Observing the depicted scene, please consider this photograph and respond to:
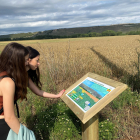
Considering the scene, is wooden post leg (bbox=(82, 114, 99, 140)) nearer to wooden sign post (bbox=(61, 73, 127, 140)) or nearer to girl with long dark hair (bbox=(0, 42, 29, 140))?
wooden sign post (bbox=(61, 73, 127, 140))

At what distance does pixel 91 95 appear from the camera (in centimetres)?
188

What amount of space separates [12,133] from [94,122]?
3.30ft

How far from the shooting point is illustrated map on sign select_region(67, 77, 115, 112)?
1752 mm

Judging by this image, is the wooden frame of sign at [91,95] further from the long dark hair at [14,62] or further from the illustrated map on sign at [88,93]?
the long dark hair at [14,62]

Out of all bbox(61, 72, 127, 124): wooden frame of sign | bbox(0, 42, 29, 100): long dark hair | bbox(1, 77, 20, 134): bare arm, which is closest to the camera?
bbox(1, 77, 20, 134): bare arm

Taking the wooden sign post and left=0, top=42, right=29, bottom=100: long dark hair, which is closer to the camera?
left=0, top=42, right=29, bottom=100: long dark hair

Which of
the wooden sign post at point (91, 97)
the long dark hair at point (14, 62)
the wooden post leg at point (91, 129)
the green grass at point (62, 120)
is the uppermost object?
the long dark hair at point (14, 62)

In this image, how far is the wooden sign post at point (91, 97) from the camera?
1604 millimetres

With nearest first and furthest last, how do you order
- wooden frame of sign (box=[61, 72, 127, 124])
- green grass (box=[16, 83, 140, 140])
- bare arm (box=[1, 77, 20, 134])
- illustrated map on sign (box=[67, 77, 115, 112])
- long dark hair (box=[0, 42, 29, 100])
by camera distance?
bare arm (box=[1, 77, 20, 134]) → long dark hair (box=[0, 42, 29, 100]) → wooden frame of sign (box=[61, 72, 127, 124]) → illustrated map on sign (box=[67, 77, 115, 112]) → green grass (box=[16, 83, 140, 140])

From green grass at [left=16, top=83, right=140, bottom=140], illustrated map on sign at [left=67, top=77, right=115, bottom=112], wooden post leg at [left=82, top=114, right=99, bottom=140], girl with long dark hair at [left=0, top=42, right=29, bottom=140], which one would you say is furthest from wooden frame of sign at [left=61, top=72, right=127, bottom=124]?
green grass at [left=16, top=83, right=140, bottom=140]

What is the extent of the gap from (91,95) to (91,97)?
0.04 m

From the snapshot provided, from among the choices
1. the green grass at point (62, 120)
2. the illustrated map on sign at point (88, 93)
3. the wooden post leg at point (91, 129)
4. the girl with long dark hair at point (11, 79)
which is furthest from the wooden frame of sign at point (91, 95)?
the green grass at point (62, 120)

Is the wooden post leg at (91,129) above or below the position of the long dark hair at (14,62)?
below

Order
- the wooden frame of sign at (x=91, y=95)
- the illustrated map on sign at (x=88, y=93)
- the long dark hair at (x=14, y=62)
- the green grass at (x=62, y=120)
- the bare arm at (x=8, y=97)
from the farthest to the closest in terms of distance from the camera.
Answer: the green grass at (x=62, y=120)
the illustrated map on sign at (x=88, y=93)
the wooden frame of sign at (x=91, y=95)
the long dark hair at (x=14, y=62)
the bare arm at (x=8, y=97)
